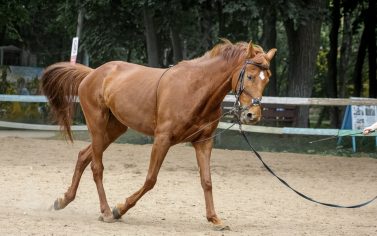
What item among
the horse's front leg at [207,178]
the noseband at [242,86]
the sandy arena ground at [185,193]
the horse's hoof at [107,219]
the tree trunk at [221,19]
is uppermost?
the tree trunk at [221,19]

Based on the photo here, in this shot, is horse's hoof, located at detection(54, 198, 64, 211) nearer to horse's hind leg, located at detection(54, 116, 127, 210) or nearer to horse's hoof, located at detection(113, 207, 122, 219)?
horse's hind leg, located at detection(54, 116, 127, 210)

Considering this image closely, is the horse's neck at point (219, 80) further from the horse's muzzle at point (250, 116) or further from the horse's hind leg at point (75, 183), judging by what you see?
the horse's hind leg at point (75, 183)

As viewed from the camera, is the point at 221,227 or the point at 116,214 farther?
the point at 116,214

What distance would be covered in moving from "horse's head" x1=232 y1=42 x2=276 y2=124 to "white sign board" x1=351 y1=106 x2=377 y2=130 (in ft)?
29.0

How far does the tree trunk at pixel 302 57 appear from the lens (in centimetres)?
1744

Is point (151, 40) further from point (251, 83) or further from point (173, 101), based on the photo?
point (251, 83)

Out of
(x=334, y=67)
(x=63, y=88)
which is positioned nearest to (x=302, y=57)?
(x=334, y=67)

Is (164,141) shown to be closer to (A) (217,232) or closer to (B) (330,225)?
(A) (217,232)

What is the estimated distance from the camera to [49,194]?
31.0 feet

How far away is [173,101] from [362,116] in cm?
911

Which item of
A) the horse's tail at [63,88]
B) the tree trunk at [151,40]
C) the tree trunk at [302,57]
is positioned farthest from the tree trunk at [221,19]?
the horse's tail at [63,88]

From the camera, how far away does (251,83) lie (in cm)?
695

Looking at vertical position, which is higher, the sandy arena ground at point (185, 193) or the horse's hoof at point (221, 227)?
the horse's hoof at point (221, 227)

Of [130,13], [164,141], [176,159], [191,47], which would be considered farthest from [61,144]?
[191,47]
